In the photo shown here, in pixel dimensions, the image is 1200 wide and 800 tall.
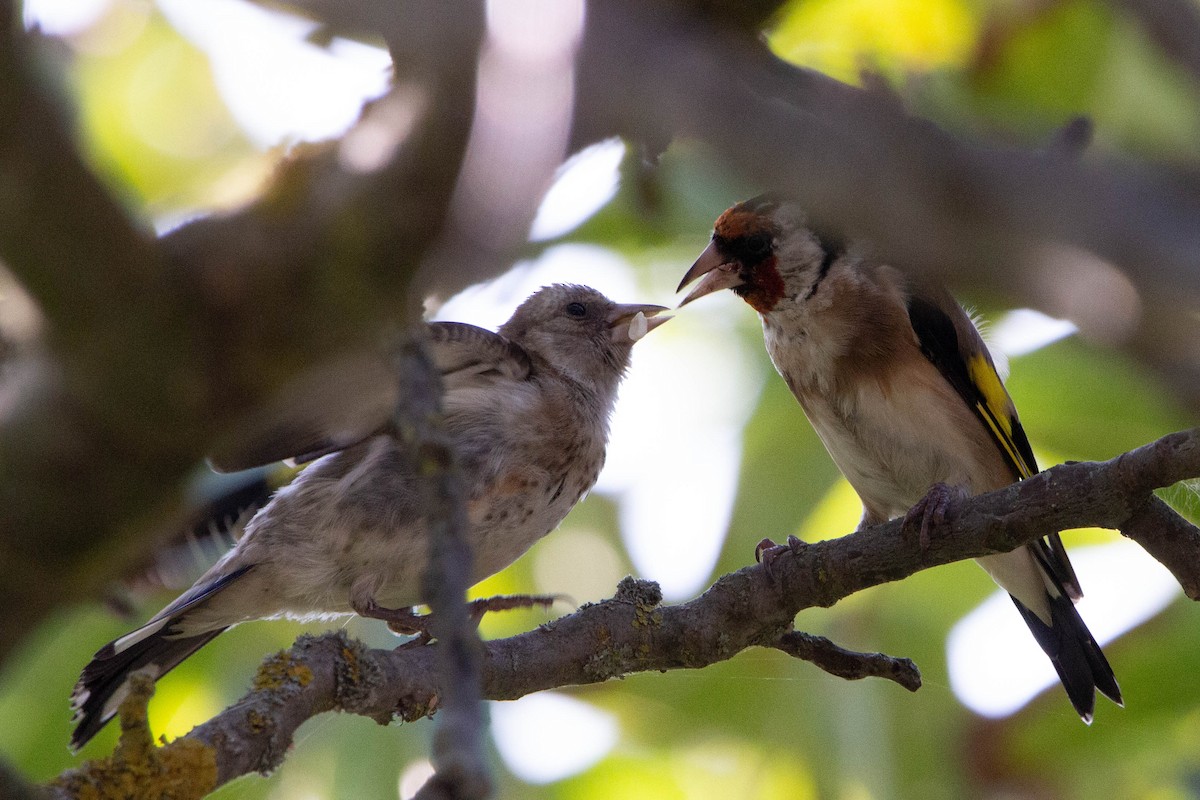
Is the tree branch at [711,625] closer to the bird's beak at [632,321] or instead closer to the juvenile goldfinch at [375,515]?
the juvenile goldfinch at [375,515]

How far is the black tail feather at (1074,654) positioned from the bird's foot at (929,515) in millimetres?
1363

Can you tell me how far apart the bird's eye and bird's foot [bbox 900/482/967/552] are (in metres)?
1.58

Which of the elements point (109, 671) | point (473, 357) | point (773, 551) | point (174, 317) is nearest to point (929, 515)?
point (773, 551)

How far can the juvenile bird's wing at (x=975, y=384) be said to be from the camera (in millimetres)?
4422

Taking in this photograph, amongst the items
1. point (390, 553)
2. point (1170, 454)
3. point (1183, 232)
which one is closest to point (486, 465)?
point (390, 553)

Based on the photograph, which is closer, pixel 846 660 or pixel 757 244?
pixel 846 660

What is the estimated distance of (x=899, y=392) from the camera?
4.36 meters

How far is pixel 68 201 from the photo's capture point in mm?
1691

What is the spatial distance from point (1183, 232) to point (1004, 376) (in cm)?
427

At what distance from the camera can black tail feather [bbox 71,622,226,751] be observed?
3672mm

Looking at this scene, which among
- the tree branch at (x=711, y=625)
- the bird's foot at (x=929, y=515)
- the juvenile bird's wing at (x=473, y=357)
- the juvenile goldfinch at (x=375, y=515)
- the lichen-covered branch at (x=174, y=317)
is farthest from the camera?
the juvenile bird's wing at (x=473, y=357)

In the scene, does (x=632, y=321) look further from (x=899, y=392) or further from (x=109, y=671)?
(x=109, y=671)

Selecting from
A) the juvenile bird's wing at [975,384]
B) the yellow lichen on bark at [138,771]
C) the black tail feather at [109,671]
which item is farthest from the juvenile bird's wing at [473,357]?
the yellow lichen on bark at [138,771]

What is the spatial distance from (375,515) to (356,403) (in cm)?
37
